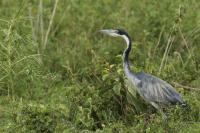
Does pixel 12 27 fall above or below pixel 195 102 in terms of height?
above

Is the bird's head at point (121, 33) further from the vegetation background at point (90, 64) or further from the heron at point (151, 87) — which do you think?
the vegetation background at point (90, 64)

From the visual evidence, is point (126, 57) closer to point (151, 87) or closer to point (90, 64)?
point (151, 87)

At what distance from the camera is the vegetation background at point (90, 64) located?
330 inches

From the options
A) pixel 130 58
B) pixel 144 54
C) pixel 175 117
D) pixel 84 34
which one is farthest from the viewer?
pixel 84 34

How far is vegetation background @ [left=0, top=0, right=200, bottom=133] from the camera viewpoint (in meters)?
8.38

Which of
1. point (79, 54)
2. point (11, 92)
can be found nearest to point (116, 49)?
point (79, 54)

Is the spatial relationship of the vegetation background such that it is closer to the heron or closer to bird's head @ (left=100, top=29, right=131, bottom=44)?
the heron

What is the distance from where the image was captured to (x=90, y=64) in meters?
10.2

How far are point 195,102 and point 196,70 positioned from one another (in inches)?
50.5

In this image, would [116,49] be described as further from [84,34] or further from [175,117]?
[175,117]

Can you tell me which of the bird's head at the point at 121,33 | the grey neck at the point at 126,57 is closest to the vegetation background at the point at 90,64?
the grey neck at the point at 126,57

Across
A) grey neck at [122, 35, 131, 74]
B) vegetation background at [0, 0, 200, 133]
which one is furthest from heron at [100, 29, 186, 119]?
vegetation background at [0, 0, 200, 133]

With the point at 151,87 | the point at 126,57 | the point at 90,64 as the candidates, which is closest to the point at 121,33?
the point at 126,57

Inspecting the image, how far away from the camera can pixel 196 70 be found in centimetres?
1012
